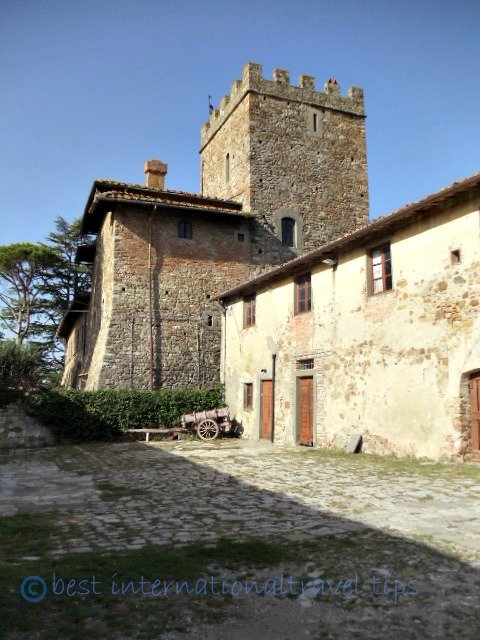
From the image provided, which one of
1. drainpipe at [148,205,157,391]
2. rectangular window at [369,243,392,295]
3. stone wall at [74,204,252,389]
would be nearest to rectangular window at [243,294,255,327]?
stone wall at [74,204,252,389]

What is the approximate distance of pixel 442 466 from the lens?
9812mm

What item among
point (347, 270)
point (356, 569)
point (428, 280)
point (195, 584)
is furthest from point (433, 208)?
point (195, 584)

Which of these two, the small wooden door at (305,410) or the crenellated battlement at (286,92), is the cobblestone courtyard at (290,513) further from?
the crenellated battlement at (286,92)

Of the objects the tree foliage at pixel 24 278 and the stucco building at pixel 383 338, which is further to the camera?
the tree foliage at pixel 24 278

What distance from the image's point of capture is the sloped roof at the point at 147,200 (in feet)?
65.6

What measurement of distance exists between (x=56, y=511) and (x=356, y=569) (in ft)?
13.2

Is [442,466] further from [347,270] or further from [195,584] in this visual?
[195,584]

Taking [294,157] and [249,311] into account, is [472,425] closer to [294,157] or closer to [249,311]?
[249,311]

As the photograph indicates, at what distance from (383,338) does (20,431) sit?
1147 cm

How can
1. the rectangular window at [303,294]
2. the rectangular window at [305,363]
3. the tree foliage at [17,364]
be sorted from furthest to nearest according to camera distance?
the tree foliage at [17,364]
the rectangular window at [303,294]
the rectangular window at [305,363]

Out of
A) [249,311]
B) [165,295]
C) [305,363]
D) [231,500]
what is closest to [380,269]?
[305,363]

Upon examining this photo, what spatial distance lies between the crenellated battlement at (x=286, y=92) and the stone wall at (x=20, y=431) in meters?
17.2

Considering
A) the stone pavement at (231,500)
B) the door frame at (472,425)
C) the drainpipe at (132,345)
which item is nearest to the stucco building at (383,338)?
the door frame at (472,425)

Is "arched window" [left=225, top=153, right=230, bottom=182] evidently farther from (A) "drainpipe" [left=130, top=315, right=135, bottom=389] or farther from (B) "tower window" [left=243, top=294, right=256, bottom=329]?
(A) "drainpipe" [left=130, top=315, right=135, bottom=389]
